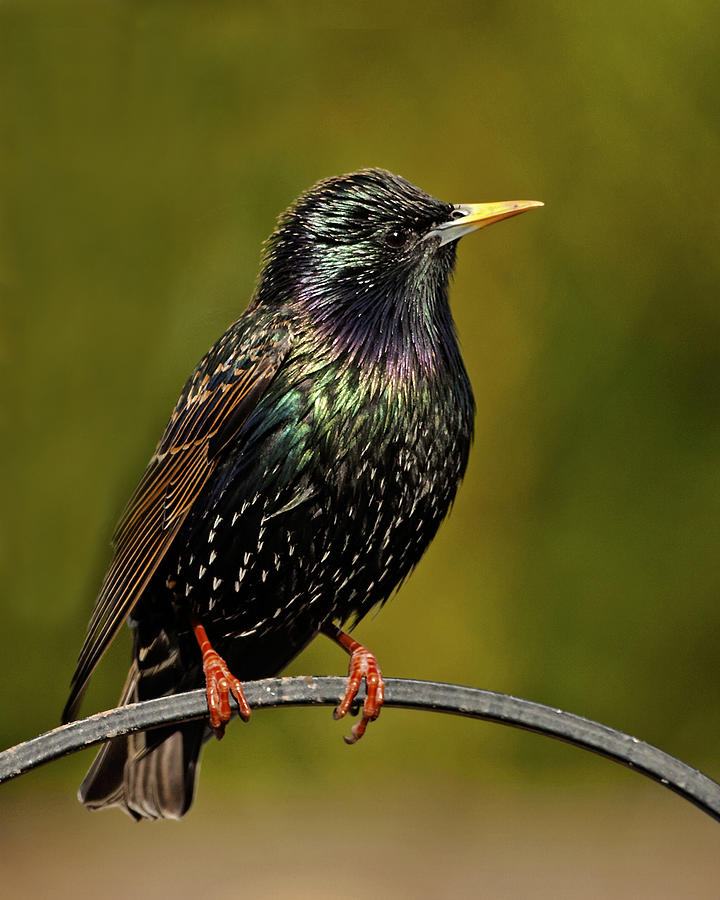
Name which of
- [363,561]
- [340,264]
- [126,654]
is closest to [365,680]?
[363,561]

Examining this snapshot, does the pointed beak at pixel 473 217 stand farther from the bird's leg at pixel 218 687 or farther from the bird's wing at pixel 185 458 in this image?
the bird's leg at pixel 218 687

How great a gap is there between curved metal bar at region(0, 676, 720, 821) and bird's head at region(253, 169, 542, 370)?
0.70m

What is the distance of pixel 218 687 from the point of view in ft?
6.96

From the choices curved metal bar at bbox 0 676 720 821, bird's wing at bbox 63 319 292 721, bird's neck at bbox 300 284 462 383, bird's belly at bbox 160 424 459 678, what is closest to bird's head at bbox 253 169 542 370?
bird's neck at bbox 300 284 462 383

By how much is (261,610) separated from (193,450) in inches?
12.7

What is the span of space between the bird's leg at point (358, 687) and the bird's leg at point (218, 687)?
0.16 meters

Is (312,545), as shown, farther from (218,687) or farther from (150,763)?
(150,763)

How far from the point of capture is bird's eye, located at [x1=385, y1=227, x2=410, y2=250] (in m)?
2.18

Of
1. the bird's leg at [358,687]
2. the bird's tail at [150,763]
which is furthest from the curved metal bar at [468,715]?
the bird's tail at [150,763]

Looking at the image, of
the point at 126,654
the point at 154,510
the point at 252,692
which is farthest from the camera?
the point at 126,654

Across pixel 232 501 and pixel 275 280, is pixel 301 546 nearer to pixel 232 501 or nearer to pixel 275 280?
pixel 232 501

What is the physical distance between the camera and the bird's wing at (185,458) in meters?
2.09

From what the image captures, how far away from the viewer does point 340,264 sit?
219cm

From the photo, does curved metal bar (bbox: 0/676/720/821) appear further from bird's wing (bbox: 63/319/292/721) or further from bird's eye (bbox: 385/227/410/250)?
bird's eye (bbox: 385/227/410/250)
